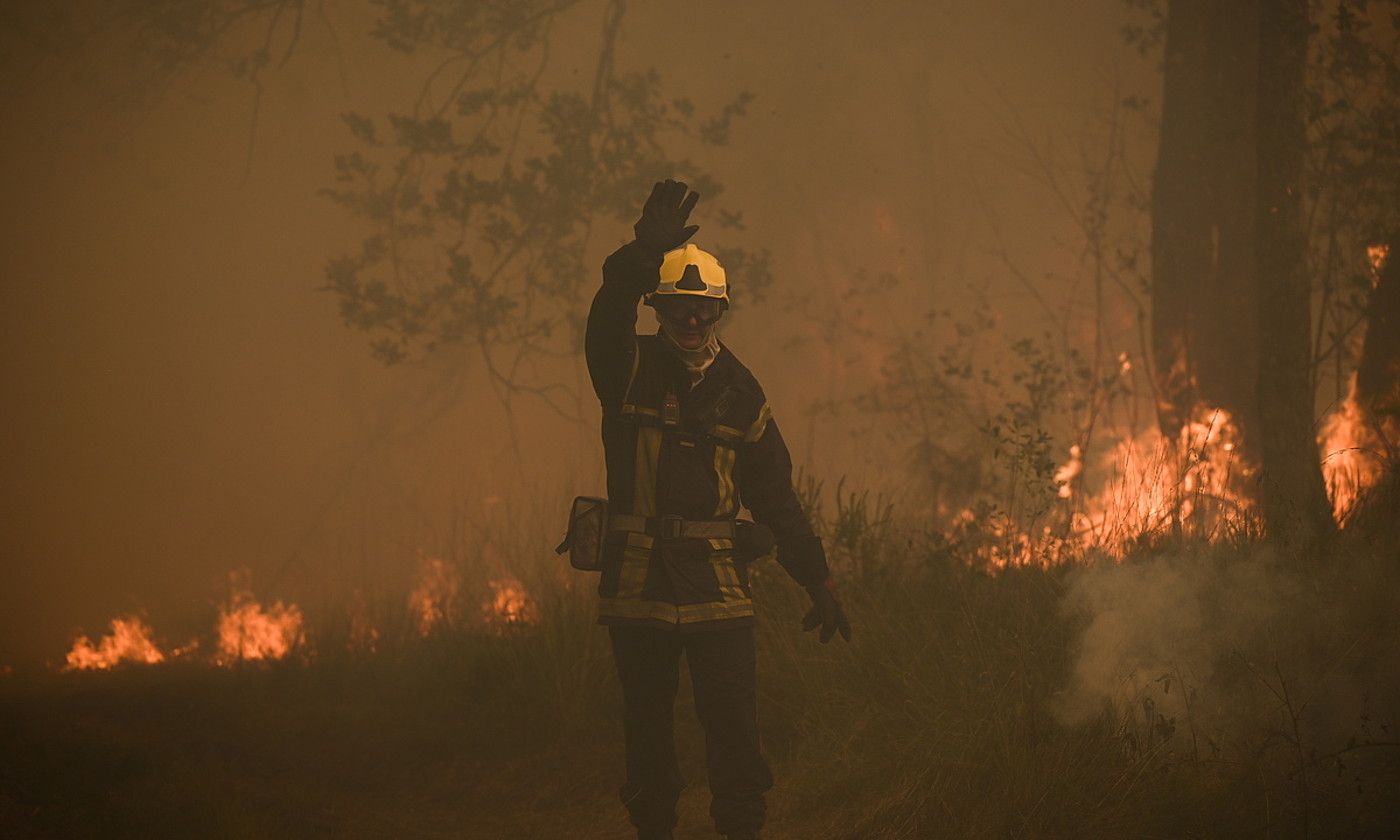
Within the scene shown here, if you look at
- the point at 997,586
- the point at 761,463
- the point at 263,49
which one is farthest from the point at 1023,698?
the point at 263,49

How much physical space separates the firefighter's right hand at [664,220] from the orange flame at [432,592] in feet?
13.8

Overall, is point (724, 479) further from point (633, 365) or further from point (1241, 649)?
point (1241, 649)

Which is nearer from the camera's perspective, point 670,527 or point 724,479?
point 670,527

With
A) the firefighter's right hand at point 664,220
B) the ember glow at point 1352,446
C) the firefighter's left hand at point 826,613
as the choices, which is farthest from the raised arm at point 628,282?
the ember glow at point 1352,446

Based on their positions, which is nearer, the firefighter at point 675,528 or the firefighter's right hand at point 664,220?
the firefighter's right hand at point 664,220

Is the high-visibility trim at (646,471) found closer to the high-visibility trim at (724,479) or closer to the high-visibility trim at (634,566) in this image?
the high-visibility trim at (634,566)

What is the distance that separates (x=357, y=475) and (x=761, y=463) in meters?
7.35

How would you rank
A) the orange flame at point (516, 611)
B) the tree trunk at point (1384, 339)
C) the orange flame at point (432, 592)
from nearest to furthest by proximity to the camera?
1. the orange flame at point (516, 611)
2. the tree trunk at point (1384, 339)
3. the orange flame at point (432, 592)

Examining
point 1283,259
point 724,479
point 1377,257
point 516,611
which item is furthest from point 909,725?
point 1377,257

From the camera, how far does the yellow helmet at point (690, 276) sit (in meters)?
3.28

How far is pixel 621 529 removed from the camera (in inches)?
130

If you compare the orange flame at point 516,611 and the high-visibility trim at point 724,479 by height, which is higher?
the high-visibility trim at point 724,479

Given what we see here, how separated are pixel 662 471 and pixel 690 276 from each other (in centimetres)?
57

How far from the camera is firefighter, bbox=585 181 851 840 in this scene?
323 cm
